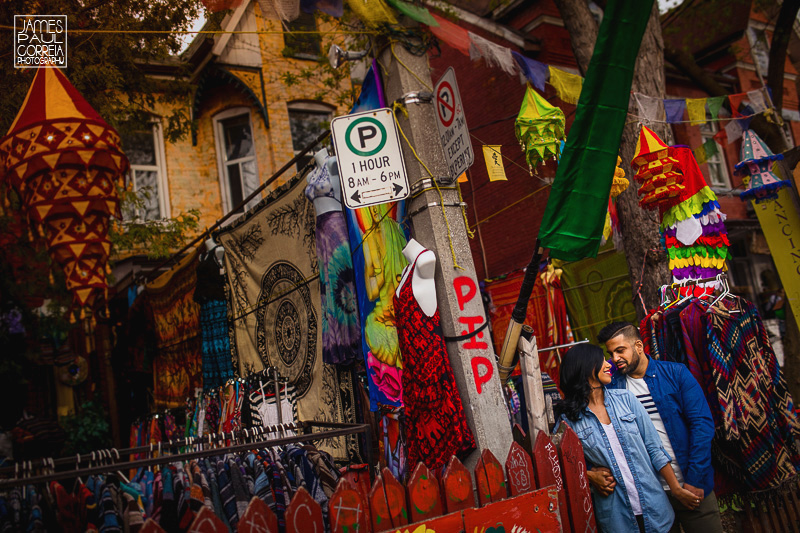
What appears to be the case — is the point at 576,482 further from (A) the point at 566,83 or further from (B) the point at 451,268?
(A) the point at 566,83

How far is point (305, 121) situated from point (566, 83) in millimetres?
8201

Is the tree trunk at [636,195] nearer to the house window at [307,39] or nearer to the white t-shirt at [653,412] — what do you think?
the white t-shirt at [653,412]

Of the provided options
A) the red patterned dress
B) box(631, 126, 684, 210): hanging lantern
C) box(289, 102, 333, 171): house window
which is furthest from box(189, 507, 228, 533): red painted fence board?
box(289, 102, 333, 171): house window

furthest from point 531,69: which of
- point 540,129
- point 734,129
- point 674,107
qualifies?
point 734,129

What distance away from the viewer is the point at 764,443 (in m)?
3.96

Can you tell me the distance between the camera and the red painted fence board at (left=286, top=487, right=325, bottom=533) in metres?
2.60

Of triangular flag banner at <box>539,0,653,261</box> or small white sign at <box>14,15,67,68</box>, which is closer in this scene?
triangular flag banner at <box>539,0,653,261</box>

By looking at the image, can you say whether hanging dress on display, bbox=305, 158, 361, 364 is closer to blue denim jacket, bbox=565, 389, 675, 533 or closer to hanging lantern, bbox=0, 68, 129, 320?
hanging lantern, bbox=0, 68, 129, 320

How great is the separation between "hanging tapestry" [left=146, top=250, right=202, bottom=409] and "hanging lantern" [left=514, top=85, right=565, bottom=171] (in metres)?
4.74

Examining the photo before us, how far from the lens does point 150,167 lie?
13.0 metres

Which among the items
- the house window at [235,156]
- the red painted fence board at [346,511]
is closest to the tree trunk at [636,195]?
the red painted fence board at [346,511]

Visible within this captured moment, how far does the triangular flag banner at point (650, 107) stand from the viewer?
21.6ft

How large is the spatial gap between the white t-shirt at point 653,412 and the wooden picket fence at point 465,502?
22.7 inches

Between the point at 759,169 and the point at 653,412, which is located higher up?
the point at 759,169
